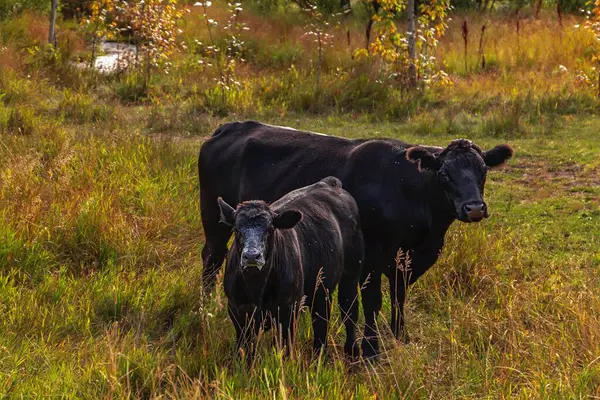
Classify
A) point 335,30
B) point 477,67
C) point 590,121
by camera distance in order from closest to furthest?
point 590,121 → point 477,67 → point 335,30

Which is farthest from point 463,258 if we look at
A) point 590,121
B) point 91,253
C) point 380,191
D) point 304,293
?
point 590,121

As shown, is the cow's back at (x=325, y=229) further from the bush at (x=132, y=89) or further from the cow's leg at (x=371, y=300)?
the bush at (x=132, y=89)

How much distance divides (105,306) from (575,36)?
15079 mm

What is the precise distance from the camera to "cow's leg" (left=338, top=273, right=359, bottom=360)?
6.18 m

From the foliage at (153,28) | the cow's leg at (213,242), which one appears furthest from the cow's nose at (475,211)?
the foliage at (153,28)

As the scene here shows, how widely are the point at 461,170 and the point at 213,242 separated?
7.63ft

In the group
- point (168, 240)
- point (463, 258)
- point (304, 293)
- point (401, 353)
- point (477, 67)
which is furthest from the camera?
point (477, 67)

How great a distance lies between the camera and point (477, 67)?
17.9 metres

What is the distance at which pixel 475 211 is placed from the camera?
5902 mm

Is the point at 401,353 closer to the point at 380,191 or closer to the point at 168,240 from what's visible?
the point at 380,191

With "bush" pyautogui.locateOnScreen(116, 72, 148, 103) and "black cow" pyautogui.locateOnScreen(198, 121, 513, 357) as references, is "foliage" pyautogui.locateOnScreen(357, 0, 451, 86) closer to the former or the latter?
"bush" pyautogui.locateOnScreen(116, 72, 148, 103)

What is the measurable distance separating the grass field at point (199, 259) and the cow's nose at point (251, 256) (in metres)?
0.32

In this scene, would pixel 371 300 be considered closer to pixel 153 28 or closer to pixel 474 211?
pixel 474 211

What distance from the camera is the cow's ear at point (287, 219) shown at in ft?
17.3
